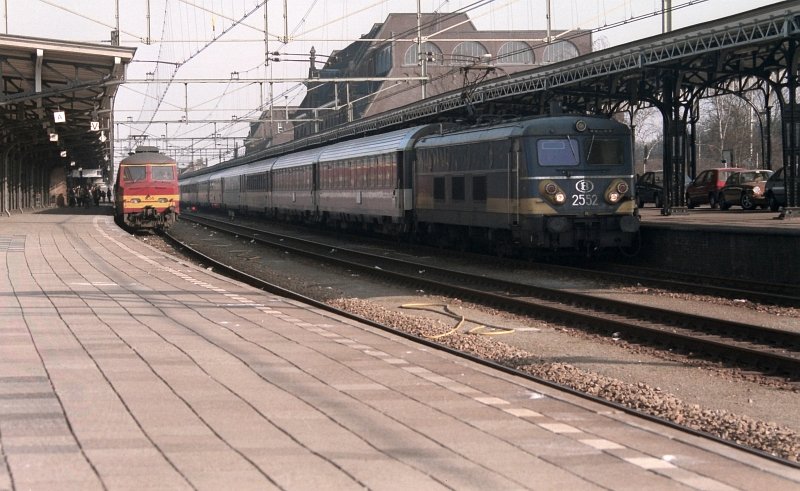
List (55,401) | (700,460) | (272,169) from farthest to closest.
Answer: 1. (272,169)
2. (55,401)
3. (700,460)

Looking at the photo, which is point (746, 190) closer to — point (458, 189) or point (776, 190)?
point (776, 190)

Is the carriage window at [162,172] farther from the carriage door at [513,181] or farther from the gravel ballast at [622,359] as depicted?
the carriage door at [513,181]

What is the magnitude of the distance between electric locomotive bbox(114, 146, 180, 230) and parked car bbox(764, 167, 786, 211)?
22698mm

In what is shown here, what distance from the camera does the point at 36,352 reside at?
9.56 m

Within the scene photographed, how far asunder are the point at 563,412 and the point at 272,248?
25446 millimetres

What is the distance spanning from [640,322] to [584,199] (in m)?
7.58

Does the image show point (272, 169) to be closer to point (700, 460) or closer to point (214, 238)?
point (214, 238)

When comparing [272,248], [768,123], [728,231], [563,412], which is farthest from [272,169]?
[563,412]

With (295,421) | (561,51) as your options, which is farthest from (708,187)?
(561,51)

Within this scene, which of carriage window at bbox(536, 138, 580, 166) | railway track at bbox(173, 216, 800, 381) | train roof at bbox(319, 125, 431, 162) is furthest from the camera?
train roof at bbox(319, 125, 431, 162)

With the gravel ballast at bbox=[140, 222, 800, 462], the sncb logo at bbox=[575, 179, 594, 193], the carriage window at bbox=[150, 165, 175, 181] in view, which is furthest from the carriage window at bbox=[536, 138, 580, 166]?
the carriage window at bbox=[150, 165, 175, 181]

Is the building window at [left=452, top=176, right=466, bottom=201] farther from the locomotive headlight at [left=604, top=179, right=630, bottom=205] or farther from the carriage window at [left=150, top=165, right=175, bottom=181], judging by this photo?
the carriage window at [left=150, top=165, right=175, bottom=181]

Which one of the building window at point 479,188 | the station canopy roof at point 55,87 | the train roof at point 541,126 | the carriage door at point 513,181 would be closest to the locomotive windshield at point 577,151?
the train roof at point 541,126

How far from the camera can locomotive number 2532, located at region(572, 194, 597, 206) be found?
69.7ft
